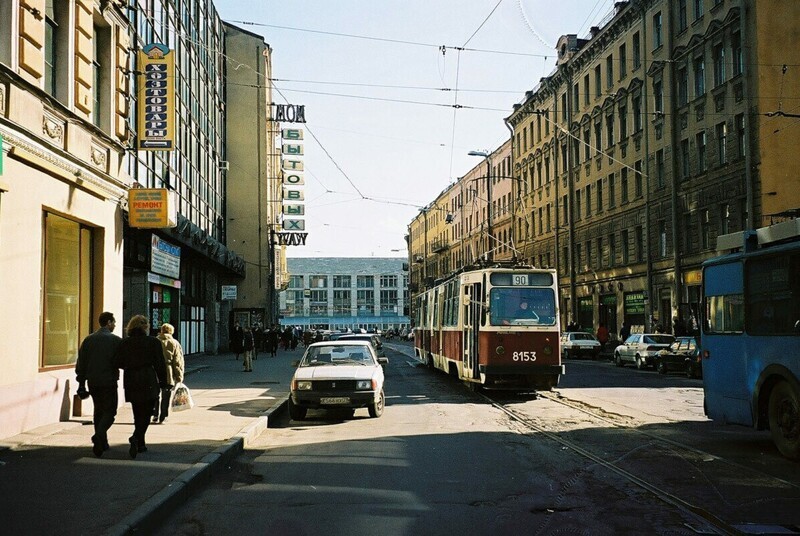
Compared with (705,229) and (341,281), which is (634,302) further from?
(341,281)

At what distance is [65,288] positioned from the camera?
46.9ft

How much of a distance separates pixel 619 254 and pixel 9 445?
38042 millimetres

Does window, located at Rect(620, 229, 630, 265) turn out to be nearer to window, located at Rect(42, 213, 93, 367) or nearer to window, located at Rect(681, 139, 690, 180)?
window, located at Rect(681, 139, 690, 180)

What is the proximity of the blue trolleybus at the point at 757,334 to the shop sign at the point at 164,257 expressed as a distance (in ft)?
54.3

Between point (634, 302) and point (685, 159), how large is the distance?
317 inches

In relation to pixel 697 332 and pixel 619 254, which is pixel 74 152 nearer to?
pixel 697 332

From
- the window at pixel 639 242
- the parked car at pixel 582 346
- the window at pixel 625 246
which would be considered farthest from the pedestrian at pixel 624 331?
the window at pixel 639 242

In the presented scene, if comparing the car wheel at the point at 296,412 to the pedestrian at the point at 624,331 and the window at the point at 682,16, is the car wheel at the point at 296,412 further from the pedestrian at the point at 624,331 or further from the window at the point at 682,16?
the pedestrian at the point at 624,331

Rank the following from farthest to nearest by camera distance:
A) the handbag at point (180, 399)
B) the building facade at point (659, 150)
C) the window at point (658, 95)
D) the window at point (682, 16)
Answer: the window at point (658, 95) → the window at point (682, 16) → the building facade at point (659, 150) → the handbag at point (180, 399)

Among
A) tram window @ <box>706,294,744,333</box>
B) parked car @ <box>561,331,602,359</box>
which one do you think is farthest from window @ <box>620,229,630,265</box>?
tram window @ <box>706,294,744,333</box>

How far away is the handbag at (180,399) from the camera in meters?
14.9

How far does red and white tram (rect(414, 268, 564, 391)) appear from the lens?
19.0m

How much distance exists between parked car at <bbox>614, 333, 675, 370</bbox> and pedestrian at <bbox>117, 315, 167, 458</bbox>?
24.0 m

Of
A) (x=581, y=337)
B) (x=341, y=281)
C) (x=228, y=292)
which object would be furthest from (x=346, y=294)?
(x=228, y=292)
